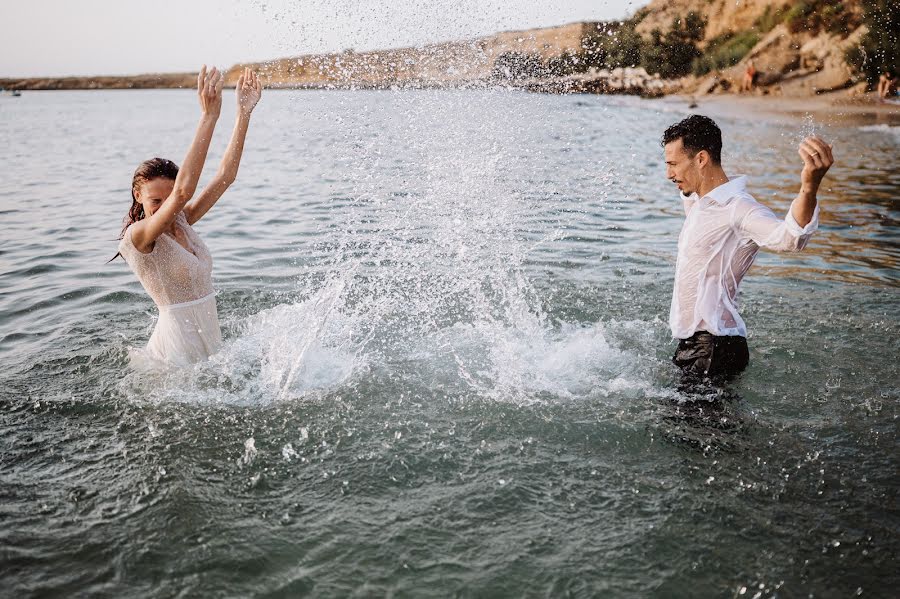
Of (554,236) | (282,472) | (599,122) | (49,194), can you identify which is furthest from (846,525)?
(599,122)

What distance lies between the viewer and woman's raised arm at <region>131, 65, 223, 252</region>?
13.5ft

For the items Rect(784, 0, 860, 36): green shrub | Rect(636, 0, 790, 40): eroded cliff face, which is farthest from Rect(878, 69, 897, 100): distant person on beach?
Rect(636, 0, 790, 40): eroded cliff face

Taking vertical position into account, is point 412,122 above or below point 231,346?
above

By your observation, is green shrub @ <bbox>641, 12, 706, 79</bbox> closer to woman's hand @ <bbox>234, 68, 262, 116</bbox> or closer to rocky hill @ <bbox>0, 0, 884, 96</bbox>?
rocky hill @ <bbox>0, 0, 884, 96</bbox>

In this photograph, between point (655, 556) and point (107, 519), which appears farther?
point (107, 519)

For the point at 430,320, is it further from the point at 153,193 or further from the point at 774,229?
the point at 774,229

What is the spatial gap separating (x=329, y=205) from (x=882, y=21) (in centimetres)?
3487

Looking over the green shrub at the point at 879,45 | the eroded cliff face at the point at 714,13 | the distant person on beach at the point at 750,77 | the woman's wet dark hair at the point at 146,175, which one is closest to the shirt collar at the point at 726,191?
the woman's wet dark hair at the point at 146,175

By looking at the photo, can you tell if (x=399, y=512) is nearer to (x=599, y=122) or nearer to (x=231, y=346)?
(x=231, y=346)

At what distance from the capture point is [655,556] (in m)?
3.44

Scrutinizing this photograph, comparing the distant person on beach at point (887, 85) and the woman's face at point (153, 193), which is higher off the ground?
the distant person on beach at point (887, 85)

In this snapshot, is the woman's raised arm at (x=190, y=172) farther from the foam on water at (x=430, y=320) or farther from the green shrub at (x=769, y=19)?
the green shrub at (x=769, y=19)

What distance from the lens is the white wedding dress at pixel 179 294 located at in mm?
4629

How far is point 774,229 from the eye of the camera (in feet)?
12.6
